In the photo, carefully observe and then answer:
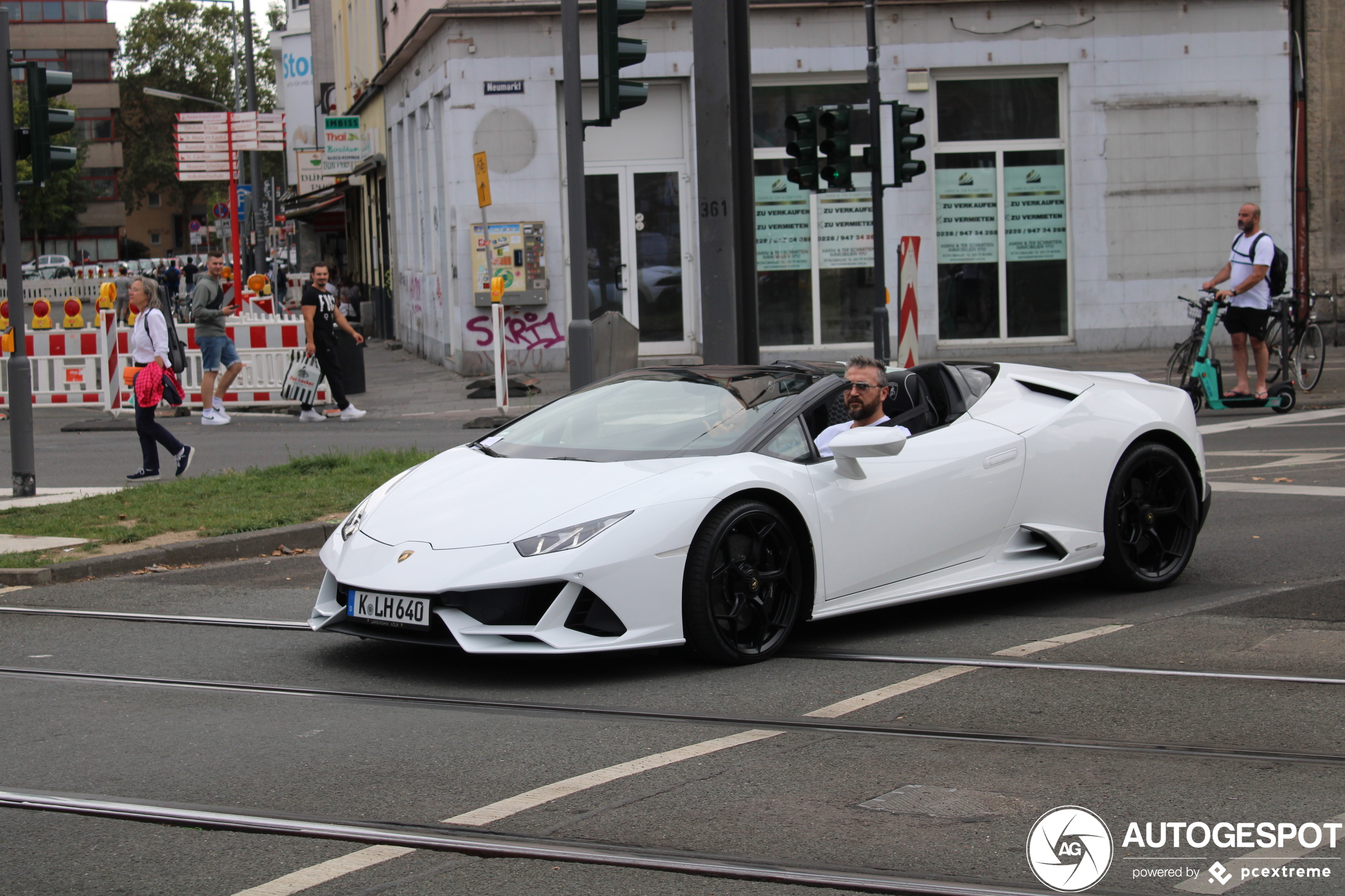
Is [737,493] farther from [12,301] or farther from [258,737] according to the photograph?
[12,301]

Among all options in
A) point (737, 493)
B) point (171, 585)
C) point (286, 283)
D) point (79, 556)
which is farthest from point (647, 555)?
point (286, 283)

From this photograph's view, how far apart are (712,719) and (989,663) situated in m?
1.37

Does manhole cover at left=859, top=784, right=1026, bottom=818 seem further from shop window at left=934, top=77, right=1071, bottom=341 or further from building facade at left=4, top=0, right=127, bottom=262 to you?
building facade at left=4, top=0, right=127, bottom=262

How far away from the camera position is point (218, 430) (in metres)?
17.6

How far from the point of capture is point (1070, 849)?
4.11 metres

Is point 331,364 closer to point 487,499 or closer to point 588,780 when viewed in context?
point 487,499

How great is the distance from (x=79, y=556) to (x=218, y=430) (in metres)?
8.99

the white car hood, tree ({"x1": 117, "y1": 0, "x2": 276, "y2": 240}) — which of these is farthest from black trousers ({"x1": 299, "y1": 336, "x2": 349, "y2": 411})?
tree ({"x1": 117, "y1": 0, "x2": 276, "y2": 240})

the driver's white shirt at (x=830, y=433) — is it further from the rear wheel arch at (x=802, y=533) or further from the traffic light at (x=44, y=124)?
the traffic light at (x=44, y=124)

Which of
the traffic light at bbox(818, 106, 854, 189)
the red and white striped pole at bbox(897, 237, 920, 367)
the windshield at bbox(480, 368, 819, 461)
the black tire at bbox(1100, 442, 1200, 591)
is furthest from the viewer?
the traffic light at bbox(818, 106, 854, 189)

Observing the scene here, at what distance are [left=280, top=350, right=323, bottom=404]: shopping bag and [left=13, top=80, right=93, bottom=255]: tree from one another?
7114cm

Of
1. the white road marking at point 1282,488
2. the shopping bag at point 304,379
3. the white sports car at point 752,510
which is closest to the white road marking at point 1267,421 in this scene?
the white road marking at point 1282,488

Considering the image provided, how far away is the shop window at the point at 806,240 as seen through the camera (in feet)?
77.6

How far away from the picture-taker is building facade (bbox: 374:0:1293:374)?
922 inches
